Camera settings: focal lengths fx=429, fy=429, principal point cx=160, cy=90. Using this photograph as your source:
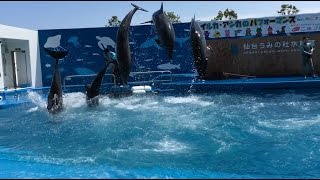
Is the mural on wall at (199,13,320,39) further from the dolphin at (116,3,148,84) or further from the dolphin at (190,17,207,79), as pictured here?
the dolphin at (116,3,148,84)

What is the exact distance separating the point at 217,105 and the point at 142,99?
266 centimetres

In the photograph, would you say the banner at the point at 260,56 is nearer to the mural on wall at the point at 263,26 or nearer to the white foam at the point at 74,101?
the mural on wall at the point at 263,26

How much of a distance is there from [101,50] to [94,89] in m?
8.21

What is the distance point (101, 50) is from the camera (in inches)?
723

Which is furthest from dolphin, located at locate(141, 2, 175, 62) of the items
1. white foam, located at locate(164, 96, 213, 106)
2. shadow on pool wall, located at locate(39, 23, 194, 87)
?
shadow on pool wall, located at locate(39, 23, 194, 87)

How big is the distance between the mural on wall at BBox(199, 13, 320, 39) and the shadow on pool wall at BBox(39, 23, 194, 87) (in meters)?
1.27

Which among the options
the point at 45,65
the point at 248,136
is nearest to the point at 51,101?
the point at 248,136

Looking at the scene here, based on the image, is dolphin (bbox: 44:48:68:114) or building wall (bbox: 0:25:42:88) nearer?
dolphin (bbox: 44:48:68:114)

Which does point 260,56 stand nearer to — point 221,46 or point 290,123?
point 221,46

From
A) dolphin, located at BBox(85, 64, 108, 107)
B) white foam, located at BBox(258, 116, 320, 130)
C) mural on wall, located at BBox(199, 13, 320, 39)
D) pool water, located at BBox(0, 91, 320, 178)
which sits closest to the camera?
pool water, located at BBox(0, 91, 320, 178)

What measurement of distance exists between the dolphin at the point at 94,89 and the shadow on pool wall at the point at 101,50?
7171mm

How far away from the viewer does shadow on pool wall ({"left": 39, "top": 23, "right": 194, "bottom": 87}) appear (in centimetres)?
1781

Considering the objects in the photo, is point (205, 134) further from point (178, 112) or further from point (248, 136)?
point (178, 112)

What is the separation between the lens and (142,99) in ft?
42.4
